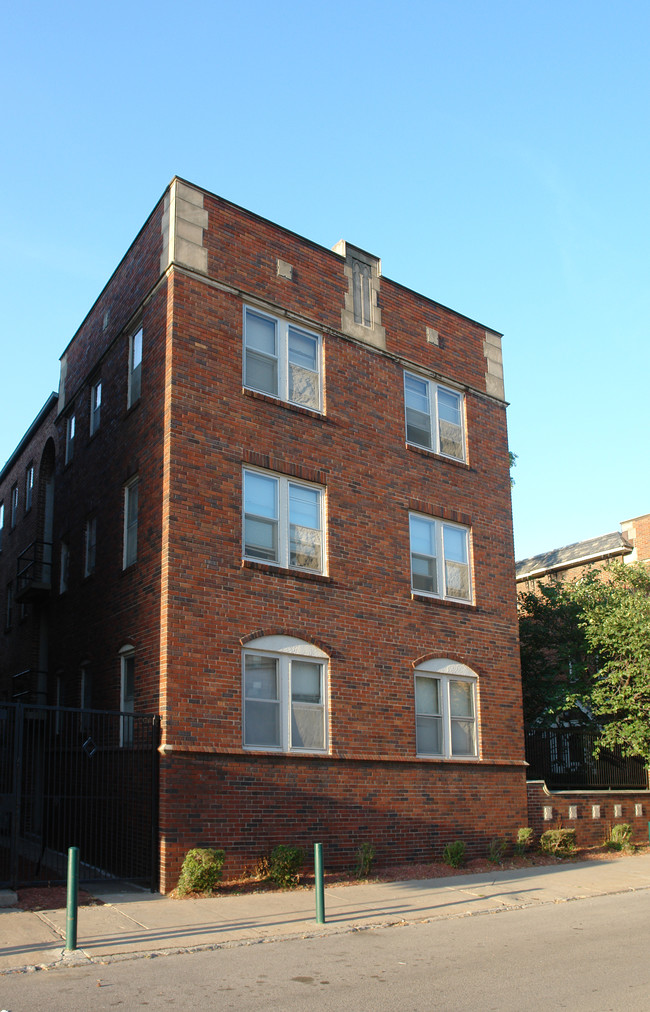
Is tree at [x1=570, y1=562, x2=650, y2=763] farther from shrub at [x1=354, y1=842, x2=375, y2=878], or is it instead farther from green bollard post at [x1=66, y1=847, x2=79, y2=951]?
green bollard post at [x1=66, y1=847, x2=79, y2=951]

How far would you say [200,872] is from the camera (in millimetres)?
12742

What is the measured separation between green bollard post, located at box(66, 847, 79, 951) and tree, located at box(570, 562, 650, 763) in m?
14.6

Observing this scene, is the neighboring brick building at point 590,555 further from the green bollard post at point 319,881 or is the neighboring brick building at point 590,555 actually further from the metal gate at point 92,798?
the green bollard post at point 319,881

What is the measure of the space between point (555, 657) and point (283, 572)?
437 inches

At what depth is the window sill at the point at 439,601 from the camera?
58.3 feet

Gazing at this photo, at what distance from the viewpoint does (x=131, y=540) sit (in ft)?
54.7

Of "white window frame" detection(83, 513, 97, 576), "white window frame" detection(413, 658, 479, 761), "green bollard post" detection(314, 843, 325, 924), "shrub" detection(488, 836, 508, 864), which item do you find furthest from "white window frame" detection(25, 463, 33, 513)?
"green bollard post" detection(314, 843, 325, 924)

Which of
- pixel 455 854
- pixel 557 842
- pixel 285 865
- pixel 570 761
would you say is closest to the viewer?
pixel 285 865

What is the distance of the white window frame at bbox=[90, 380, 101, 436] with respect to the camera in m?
19.7

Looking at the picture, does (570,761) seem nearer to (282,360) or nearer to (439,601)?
(439,601)

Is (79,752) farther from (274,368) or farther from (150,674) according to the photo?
(274,368)

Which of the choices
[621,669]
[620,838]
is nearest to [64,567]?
[621,669]

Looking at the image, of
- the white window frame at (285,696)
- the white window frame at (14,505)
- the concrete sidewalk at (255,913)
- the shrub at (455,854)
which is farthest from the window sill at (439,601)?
the white window frame at (14,505)

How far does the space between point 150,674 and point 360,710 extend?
3980mm
